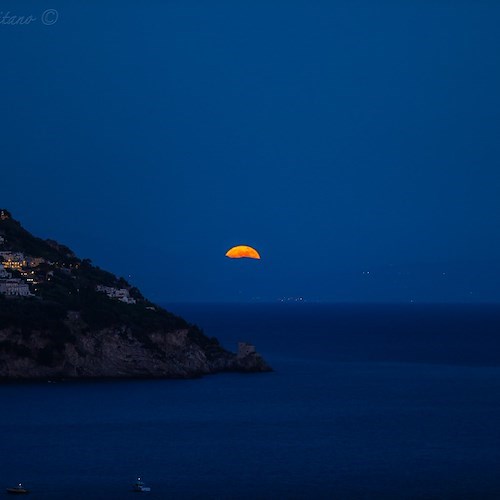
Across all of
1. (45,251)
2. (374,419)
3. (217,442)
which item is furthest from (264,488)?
(45,251)

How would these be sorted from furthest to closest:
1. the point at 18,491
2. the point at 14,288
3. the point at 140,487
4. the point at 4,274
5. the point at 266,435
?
1. the point at 4,274
2. the point at 14,288
3. the point at 266,435
4. the point at 140,487
5. the point at 18,491

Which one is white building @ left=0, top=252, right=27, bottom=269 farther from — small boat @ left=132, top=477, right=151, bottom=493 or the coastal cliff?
small boat @ left=132, top=477, right=151, bottom=493

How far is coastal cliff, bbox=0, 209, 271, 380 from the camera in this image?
97.3m

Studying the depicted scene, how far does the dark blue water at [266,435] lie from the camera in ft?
183

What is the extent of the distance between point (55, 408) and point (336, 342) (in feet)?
272

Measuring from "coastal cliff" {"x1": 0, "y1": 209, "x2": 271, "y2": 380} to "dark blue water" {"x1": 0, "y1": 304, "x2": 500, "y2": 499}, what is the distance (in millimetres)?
3303

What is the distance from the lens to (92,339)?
99.9 m

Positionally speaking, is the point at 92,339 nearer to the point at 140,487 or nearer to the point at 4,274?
the point at 4,274

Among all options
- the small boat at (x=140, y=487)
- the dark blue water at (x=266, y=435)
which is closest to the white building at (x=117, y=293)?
the dark blue water at (x=266, y=435)

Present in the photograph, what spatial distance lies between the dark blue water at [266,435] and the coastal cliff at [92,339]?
10.8 ft

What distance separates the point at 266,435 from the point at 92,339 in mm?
32243

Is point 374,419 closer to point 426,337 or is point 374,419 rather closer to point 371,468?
point 371,468

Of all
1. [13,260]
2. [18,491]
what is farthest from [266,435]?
[13,260]

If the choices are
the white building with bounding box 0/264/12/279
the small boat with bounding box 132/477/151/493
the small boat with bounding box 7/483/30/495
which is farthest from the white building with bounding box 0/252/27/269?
the small boat with bounding box 7/483/30/495
